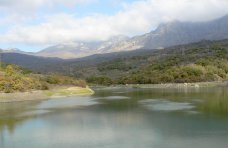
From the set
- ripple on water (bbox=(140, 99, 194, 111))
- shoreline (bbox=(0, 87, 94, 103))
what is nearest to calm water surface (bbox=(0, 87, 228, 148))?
ripple on water (bbox=(140, 99, 194, 111))

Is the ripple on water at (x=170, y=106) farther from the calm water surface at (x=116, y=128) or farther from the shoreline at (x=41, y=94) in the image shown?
the shoreline at (x=41, y=94)

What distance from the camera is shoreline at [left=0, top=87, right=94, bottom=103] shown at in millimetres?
90938

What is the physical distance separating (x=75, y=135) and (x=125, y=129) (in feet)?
21.0

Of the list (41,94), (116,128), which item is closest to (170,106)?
(116,128)

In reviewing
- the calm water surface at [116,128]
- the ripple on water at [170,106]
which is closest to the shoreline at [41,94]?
the calm water surface at [116,128]

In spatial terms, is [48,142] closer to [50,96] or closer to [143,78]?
[50,96]

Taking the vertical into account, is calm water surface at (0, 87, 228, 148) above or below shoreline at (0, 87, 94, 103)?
below

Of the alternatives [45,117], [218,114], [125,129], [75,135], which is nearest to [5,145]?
[75,135]

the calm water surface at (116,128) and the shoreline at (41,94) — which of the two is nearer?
the calm water surface at (116,128)

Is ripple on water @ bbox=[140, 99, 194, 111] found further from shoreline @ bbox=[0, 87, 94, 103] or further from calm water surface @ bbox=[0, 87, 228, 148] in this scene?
shoreline @ bbox=[0, 87, 94, 103]

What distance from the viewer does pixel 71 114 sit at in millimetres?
62094

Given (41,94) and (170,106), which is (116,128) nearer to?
(170,106)

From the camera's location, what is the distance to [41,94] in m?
98.6

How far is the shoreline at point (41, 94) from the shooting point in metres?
90.9
